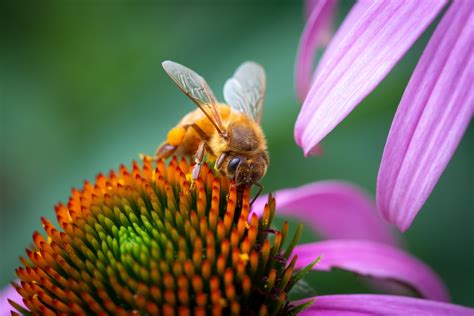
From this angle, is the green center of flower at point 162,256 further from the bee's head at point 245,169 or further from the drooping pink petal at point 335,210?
the drooping pink petal at point 335,210

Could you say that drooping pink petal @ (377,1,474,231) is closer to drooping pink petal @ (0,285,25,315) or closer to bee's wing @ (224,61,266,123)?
bee's wing @ (224,61,266,123)

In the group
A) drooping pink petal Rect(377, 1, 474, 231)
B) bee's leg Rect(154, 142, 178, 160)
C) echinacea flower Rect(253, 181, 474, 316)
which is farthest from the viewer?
bee's leg Rect(154, 142, 178, 160)

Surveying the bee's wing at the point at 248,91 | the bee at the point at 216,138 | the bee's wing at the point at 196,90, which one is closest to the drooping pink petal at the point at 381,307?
the bee at the point at 216,138

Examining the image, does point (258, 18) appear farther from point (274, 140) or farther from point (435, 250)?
point (435, 250)

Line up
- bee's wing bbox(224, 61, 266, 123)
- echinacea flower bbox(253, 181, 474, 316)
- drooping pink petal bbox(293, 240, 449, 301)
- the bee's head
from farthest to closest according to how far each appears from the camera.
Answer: bee's wing bbox(224, 61, 266, 123)
drooping pink petal bbox(293, 240, 449, 301)
the bee's head
echinacea flower bbox(253, 181, 474, 316)

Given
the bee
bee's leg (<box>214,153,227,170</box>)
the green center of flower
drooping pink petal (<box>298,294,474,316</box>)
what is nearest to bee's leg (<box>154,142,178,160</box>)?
the bee

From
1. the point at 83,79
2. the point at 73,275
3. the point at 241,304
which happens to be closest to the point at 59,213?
the point at 73,275
